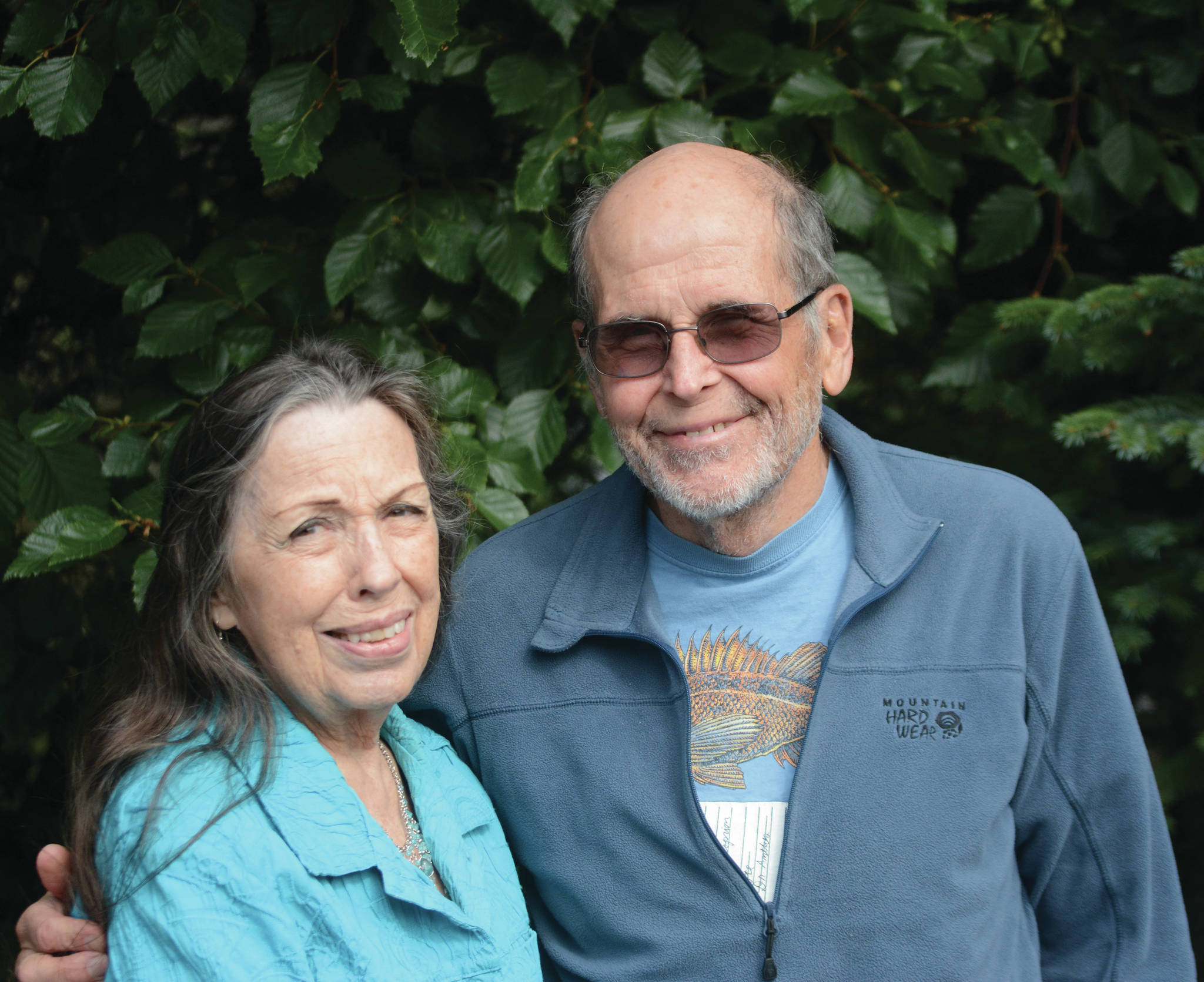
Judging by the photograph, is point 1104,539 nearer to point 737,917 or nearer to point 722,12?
point 737,917

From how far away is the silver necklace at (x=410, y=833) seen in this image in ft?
5.24

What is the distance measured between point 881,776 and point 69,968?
1.25 metres

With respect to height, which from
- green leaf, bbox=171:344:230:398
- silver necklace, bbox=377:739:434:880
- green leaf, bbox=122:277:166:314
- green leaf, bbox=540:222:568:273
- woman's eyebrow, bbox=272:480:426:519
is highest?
green leaf, bbox=540:222:568:273

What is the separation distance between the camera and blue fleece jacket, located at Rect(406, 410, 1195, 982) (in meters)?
1.65

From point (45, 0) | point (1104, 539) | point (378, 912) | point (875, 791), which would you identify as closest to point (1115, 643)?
point (1104, 539)

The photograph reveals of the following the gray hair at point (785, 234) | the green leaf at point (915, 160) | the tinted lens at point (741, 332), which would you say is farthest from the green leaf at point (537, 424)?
the green leaf at point (915, 160)

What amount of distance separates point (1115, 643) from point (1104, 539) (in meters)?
0.24

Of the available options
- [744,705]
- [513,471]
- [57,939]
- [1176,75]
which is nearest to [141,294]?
[513,471]

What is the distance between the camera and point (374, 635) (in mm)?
1509

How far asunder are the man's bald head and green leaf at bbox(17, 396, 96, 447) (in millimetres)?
1000

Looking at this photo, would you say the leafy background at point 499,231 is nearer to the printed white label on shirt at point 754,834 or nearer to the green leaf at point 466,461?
the green leaf at point 466,461

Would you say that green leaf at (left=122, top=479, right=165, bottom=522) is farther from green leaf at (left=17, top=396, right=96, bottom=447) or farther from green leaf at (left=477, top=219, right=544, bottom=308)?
green leaf at (left=477, top=219, right=544, bottom=308)

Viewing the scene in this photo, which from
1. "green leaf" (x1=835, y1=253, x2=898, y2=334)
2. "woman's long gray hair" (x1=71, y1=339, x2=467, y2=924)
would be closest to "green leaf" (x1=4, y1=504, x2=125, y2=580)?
"woman's long gray hair" (x1=71, y1=339, x2=467, y2=924)

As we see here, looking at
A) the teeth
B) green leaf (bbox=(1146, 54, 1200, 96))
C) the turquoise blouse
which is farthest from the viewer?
green leaf (bbox=(1146, 54, 1200, 96))
